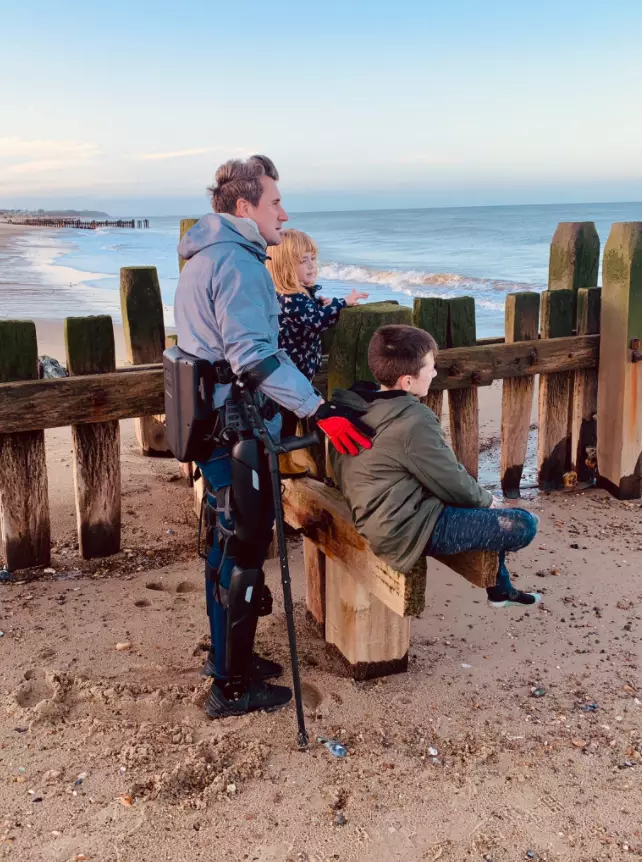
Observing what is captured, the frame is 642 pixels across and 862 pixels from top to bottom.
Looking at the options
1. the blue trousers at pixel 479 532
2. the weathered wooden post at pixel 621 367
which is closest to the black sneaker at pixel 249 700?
the blue trousers at pixel 479 532

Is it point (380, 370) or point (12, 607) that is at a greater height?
point (380, 370)

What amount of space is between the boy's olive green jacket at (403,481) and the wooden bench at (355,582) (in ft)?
0.42

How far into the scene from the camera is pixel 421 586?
127 inches

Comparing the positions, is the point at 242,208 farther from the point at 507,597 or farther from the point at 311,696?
the point at 311,696

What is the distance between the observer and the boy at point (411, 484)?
10.6 feet

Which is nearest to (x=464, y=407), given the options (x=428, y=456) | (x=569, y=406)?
(x=569, y=406)

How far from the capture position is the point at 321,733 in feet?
11.0

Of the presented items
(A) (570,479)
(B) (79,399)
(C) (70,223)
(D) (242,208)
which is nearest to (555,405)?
(A) (570,479)

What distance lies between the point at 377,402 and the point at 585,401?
335 centimetres

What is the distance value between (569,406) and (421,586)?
11.4ft

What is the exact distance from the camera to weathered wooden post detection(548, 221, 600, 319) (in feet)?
19.9

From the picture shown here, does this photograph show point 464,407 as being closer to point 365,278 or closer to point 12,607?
point 12,607

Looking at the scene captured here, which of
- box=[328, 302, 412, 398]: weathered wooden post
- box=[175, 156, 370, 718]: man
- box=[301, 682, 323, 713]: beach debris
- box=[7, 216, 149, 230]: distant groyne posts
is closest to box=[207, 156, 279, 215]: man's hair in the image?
box=[175, 156, 370, 718]: man

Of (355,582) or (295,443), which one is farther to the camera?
(355,582)
